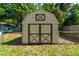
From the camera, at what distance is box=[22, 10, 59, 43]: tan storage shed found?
16.3 metres

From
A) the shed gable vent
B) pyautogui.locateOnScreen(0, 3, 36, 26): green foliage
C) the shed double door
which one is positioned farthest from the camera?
the shed double door

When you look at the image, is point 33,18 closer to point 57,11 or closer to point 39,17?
point 39,17

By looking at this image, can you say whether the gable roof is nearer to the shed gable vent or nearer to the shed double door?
the shed gable vent

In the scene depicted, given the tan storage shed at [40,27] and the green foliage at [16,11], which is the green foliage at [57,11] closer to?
the tan storage shed at [40,27]

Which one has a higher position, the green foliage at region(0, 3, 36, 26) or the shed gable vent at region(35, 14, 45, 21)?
the green foliage at region(0, 3, 36, 26)

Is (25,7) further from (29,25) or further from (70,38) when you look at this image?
(70,38)

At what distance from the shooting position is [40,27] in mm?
16516

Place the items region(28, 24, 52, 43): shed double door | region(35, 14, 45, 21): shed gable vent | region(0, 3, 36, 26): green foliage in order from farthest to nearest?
region(28, 24, 52, 43): shed double door → region(35, 14, 45, 21): shed gable vent → region(0, 3, 36, 26): green foliage

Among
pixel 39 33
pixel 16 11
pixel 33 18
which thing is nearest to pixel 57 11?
pixel 33 18

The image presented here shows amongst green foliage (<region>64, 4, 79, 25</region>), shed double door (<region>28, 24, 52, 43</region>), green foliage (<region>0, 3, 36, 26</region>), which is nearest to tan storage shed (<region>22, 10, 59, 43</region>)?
shed double door (<region>28, 24, 52, 43</region>)

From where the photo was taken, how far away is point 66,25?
17250 mm

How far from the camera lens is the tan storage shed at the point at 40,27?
16.3 metres

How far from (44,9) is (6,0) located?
7.09m

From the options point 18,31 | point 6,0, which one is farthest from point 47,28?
point 6,0
